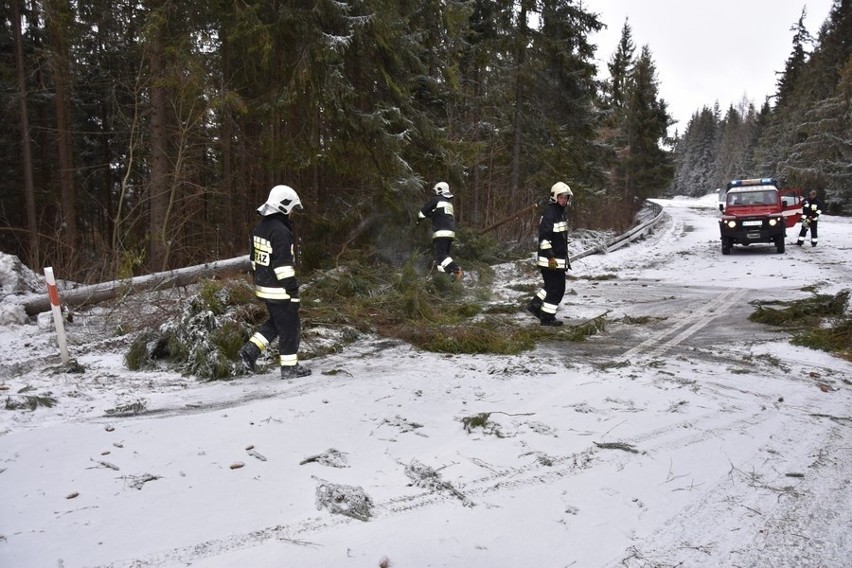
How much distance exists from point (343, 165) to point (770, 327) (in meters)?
8.45

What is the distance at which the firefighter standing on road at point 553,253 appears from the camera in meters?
8.07

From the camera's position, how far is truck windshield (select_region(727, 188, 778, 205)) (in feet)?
55.1

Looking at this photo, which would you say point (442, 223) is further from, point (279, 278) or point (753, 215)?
point (753, 215)

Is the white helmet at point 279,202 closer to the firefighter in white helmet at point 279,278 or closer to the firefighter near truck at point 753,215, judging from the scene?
the firefighter in white helmet at point 279,278

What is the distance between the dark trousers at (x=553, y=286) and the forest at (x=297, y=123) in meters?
3.89

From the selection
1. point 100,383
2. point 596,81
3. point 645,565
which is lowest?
point 645,565

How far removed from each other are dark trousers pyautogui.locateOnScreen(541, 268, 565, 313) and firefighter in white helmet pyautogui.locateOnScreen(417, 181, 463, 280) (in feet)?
8.99

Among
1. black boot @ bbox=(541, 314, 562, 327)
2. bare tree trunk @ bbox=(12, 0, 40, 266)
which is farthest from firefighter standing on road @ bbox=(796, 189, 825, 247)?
bare tree trunk @ bbox=(12, 0, 40, 266)

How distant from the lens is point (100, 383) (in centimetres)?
515

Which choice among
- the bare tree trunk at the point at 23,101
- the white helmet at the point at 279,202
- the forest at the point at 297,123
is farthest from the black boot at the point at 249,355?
the bare tree trunk at the point at 23,101

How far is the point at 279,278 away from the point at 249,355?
963mm

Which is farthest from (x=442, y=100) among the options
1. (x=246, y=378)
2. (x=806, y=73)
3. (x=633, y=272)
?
(x=806, y=73)

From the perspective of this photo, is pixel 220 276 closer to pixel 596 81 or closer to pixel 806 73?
pixel 596 81

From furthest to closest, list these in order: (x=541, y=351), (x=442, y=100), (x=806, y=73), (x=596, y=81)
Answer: (x=806, y=73) → (x=596, y=81) → (x=442, y=100) → (x=541, y=351)
